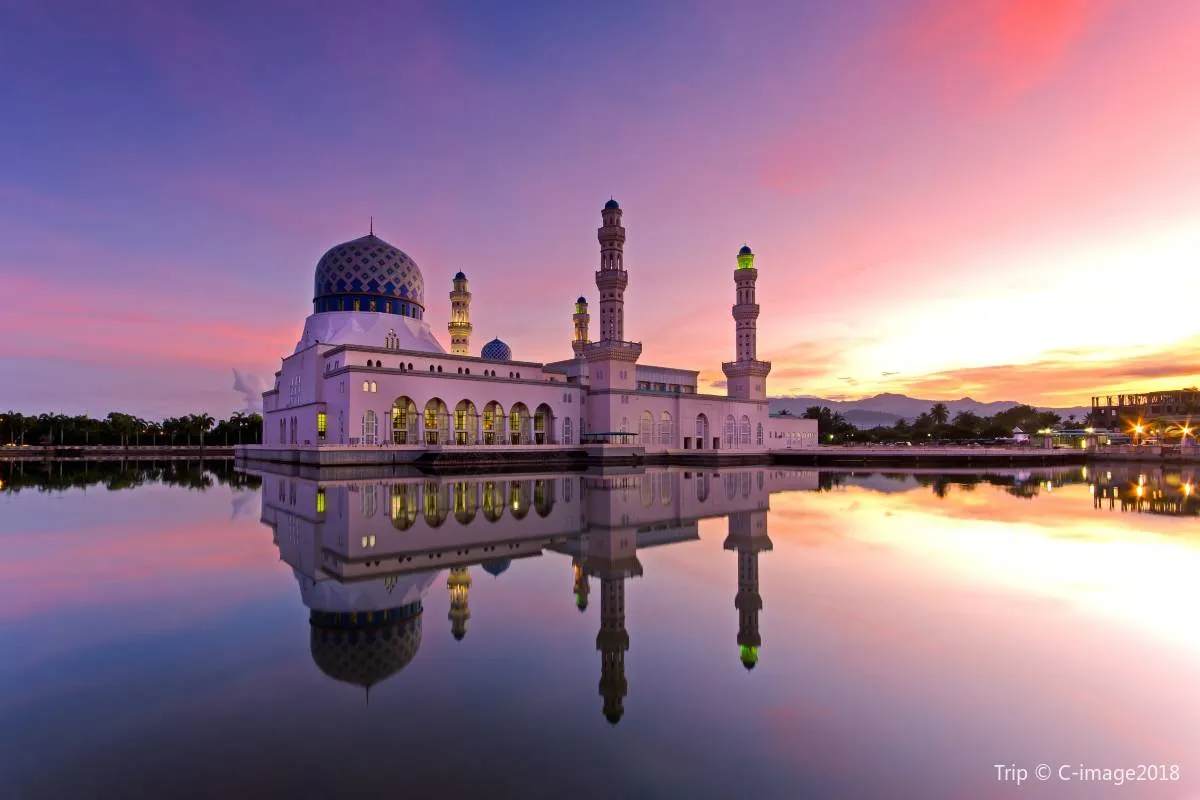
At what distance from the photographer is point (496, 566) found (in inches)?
329

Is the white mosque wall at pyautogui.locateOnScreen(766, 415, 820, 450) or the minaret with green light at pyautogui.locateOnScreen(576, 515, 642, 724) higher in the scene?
the white mosque wall at pyautogui.locateOnScreen(766, 415, 820, 450)

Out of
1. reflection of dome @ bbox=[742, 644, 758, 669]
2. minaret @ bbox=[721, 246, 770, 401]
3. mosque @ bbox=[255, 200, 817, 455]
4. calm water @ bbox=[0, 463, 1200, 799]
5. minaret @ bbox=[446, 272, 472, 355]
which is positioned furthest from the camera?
minaret @ bbox=[446, 272, 472, 355]

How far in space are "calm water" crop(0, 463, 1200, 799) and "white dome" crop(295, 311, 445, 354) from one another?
29023 mm

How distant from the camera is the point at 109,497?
17.4 metres

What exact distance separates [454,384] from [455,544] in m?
27.6

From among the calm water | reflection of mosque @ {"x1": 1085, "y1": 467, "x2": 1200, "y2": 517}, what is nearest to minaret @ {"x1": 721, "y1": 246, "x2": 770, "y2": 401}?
reflection of mosque @ {"x1": 1085, "y1": 467, "x2": 1200, "y2": 517}

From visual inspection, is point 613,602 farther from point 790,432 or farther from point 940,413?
point 940,413

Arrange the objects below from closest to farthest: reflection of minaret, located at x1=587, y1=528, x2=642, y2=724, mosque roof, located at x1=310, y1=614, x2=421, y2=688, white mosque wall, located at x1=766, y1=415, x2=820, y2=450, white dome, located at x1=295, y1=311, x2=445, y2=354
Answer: reflection of minaret, located at x1=587, y1=528, x2=642, y2=724, mosque roof, located at x1=310, y1=614, x2=421, y2=688, white dome, located at x1=295, y1=311, x2=445, y2=354, white mosque wall, located at x1=766, y1=415, x2=820, y2=450

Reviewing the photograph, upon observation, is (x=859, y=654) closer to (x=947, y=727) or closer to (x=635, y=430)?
(x=947, y=727)

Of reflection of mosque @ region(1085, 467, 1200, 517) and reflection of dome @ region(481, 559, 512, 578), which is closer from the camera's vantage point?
reflection of dome @ region(481, 559, 512, 578)

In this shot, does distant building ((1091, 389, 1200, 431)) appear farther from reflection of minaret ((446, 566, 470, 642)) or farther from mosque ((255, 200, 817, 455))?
reflection of minaret ((446, 566, 470, 642))

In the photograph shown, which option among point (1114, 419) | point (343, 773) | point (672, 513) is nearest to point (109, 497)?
point (672, 513)

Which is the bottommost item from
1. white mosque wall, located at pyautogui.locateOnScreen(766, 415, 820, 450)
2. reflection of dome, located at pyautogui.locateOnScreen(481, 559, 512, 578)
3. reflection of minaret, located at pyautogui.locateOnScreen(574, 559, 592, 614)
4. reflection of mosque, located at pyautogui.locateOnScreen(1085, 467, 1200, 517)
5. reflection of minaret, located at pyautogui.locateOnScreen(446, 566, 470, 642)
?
reflection of mosque, located at pyautogui.locateOnScreen(1085, 467, 1200, 517)

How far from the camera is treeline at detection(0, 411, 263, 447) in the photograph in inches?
2657
